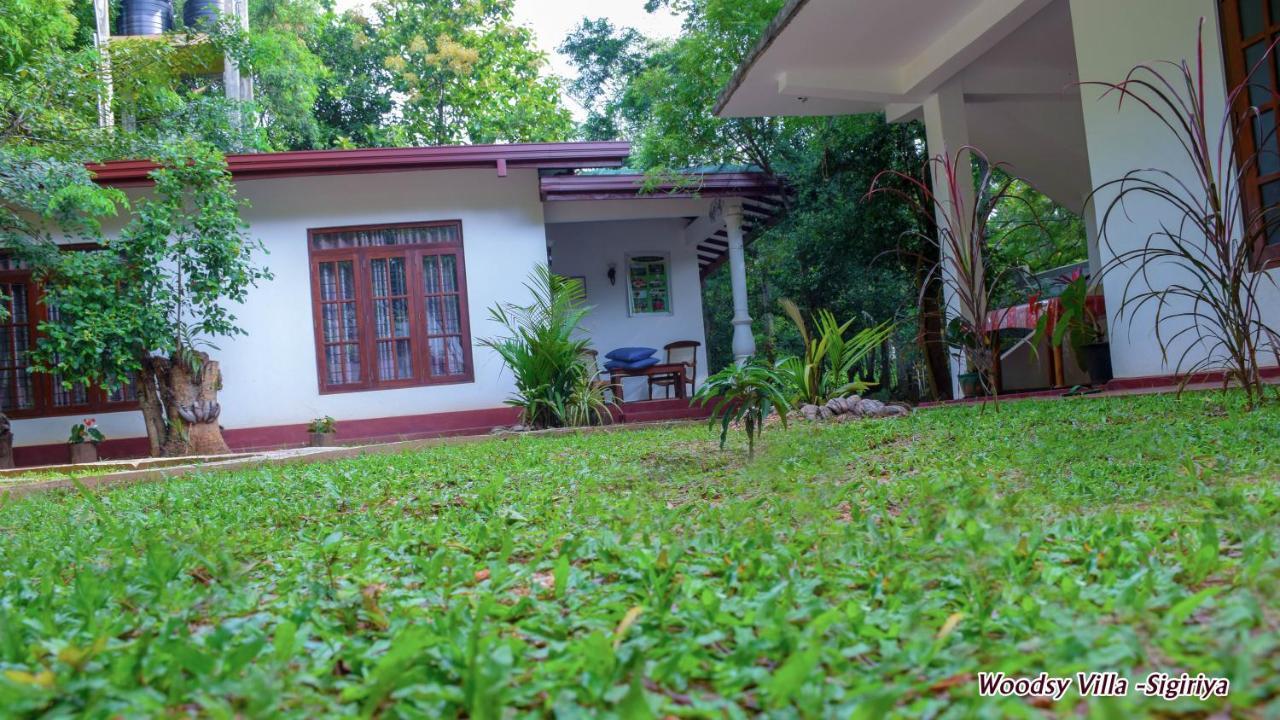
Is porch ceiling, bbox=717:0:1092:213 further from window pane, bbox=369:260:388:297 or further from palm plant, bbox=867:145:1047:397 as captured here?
window pane, bbox=369:260:388:297

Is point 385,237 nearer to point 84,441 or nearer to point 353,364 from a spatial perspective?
point 353,364

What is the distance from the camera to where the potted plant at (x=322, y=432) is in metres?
8.88

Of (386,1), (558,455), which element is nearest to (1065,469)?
(558,455)

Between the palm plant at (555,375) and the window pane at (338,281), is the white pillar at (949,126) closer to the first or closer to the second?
the palm plant at (555,375)

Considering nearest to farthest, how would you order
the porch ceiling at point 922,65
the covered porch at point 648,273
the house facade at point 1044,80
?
the house facade at point 1044,80, the porch ceiling at point 922,65, the covered porch at point 648,273

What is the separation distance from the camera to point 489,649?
4.01 ft

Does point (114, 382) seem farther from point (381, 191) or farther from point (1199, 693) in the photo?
point (1199, 693)

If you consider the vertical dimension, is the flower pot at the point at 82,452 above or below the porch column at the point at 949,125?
below

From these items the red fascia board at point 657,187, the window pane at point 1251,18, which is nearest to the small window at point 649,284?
the red fascia board at point 657,187

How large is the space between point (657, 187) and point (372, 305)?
350 cm

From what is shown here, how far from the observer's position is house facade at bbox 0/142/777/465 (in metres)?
9.19

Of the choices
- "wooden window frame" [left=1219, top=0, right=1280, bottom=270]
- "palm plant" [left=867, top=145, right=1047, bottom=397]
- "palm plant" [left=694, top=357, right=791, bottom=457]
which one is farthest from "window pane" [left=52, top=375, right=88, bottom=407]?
"wooden window frame" [left=1219, top=0, right=1280, bottom=270]

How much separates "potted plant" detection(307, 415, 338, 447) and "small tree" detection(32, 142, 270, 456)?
85cm

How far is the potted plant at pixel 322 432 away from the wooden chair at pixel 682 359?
12.5 feet
